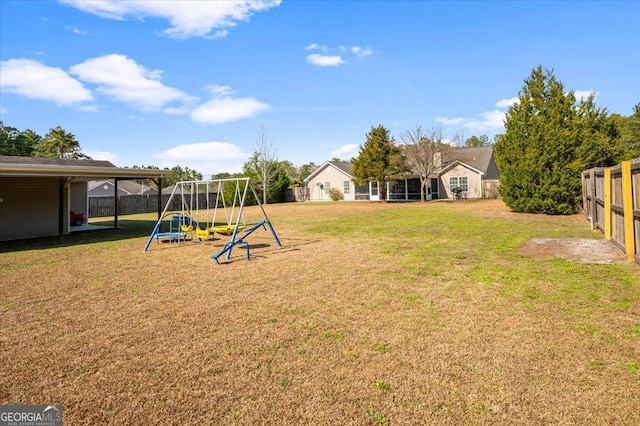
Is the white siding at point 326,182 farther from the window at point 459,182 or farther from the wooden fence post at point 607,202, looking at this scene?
the wooden fence post at point 607,202

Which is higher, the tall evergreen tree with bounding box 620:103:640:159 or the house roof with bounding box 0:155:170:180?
the tall evergreen tree with bounding box 620:103:640:159

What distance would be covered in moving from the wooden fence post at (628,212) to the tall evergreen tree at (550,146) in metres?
10.3

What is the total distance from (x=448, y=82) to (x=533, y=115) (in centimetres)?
688

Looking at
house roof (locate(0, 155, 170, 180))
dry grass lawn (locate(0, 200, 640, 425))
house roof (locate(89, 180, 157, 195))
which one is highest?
house roof (locate(89, 180, 157, 195))

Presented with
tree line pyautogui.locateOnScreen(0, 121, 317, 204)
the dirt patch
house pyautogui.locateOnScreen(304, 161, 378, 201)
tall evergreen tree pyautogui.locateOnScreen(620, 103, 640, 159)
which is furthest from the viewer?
tall evergreen tree pyautogui.locateOnScreen(620, 103, 640, 159)

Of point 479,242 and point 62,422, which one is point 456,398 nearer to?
point 62,422

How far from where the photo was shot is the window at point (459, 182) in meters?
31.4

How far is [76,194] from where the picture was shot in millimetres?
16750

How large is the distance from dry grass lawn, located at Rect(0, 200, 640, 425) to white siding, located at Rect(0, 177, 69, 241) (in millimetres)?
7806

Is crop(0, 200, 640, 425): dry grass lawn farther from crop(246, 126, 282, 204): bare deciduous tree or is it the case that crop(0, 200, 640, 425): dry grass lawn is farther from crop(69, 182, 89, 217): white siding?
crop(246, 126, 282, 204): bare deciduous tree

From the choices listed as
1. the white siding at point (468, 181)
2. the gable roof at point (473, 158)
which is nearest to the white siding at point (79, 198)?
the gable roof at point (473, 158)

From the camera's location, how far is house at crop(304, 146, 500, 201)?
30.8 metres

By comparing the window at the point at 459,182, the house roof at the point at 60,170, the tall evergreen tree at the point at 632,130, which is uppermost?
the tall evergreen tree at the point at 632,130

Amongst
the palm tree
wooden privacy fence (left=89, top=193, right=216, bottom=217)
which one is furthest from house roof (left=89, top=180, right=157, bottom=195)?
wooden privacy fence (left=89, top=193, right=216, bottom=217)
